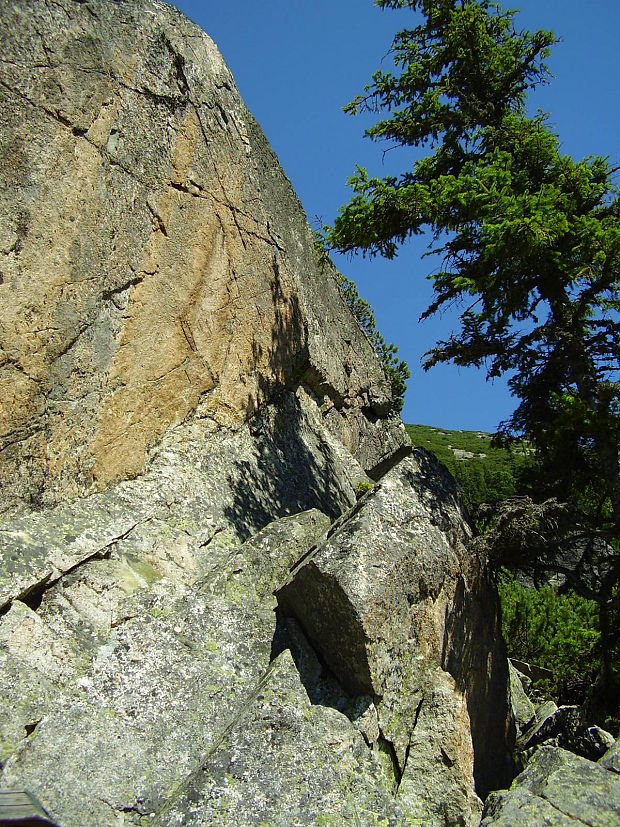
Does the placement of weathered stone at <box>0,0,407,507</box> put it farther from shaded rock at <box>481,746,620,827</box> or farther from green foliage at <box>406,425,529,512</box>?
green foliage at <box>406,425,529,512</box>

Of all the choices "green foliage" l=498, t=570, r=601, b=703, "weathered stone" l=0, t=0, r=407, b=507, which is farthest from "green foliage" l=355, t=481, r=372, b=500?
"green foliage" l=498, t=570, r=601, b=703

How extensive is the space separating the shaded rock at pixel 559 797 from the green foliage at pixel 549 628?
9039 millimetres

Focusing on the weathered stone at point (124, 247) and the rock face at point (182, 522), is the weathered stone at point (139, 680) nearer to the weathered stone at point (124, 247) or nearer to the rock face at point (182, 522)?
the rock face at point (182, 522)

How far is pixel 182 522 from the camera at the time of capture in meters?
9.71

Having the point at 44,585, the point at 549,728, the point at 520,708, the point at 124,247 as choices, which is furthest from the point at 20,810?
the point at 520,708

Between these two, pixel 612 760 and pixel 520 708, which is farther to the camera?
pixel 520 708

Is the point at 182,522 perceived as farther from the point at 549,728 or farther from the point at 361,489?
the point at 549,728

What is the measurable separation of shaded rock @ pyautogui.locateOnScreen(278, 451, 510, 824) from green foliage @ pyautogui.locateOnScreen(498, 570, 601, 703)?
282 inches

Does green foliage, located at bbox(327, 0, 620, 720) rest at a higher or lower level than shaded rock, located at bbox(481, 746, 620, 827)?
higher

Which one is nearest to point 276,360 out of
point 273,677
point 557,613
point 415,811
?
point 273,677

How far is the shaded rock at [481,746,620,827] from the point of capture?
6.84m

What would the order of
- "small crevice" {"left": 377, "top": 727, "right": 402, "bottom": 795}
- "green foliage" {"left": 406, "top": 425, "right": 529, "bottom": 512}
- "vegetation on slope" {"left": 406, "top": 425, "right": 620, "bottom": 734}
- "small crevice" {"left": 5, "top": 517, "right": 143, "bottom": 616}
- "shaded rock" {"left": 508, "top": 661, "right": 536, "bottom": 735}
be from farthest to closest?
"green foliage" {"left": 406, "top": 425, "right": 529, "bottom": 512} < "vegetation on slope" {"left": 406, "top": 425, "right": 620, "bottom": 734} < "shaded rock" {"left": 508, "top": 661, "right": 536, "bottom": 735} < "small crevice" {"left": 377, "top": 727, "right": 402, "bottom": 795} < "small crevice" {"left": 5, "top": 517, "right": 143, "bottom": 616}

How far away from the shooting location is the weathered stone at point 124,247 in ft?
29.6

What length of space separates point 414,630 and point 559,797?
2313mm
